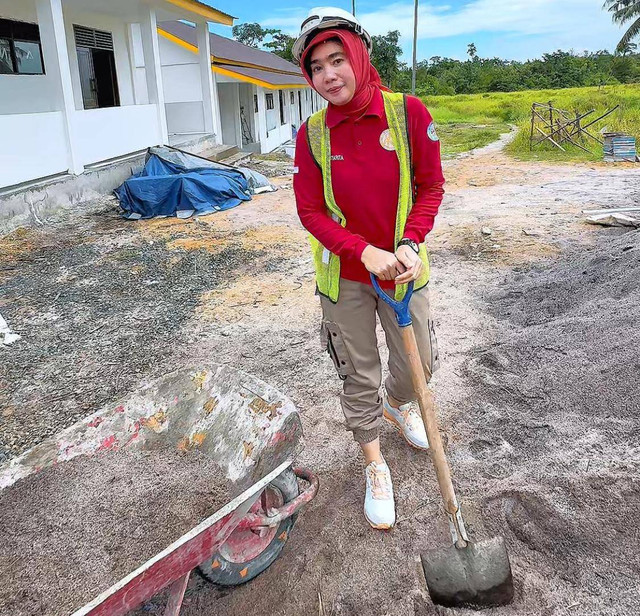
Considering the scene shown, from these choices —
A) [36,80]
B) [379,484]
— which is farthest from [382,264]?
[36,80]

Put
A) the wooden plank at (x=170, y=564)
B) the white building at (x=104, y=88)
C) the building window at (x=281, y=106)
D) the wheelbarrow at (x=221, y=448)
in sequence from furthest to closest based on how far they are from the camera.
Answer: the building window at (x=281, y=106) < the white building at (x=104, y=88) < the wheelbarrow at (x=221, y=448) < the wooden plank at (x=170, y=564)

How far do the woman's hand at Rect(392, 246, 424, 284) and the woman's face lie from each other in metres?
0.53

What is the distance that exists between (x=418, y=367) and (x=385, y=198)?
59 centimetres

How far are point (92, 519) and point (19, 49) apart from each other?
9.52 m

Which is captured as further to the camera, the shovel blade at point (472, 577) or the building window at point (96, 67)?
the building window at point (96, 67)

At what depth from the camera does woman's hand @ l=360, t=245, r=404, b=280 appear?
1.79m

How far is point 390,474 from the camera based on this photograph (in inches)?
95.2

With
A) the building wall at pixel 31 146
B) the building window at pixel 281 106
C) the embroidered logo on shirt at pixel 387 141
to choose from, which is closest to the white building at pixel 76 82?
the building wall at pixel 31 146

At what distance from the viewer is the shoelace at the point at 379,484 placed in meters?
2.21

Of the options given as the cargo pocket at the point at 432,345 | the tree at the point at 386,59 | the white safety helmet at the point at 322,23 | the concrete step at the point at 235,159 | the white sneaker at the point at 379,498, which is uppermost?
the tree at the point at 386,59

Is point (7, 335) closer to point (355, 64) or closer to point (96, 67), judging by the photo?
point (355, 64)

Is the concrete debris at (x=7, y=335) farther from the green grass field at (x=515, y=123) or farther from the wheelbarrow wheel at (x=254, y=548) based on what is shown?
the green grass field at (x=515, y=123)

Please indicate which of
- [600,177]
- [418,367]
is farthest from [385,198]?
[600,177]

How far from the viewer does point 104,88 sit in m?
12.0
